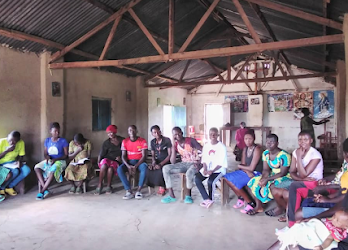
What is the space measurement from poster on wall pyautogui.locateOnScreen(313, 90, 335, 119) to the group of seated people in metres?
8.42

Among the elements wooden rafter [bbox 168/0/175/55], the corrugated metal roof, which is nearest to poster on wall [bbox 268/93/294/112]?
the corrugated metal roof

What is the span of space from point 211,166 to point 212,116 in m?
9.83

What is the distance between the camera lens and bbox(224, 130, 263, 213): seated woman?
3934 mm

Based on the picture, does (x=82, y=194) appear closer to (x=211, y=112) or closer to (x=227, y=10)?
(x=227, y=10)

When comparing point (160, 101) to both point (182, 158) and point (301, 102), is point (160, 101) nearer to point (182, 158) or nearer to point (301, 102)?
point (301, 102)

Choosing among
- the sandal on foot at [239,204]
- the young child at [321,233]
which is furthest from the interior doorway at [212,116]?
the young child at [321,233]

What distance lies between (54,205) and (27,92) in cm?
233

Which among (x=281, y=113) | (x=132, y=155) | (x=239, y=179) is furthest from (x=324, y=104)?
(x=132, y=155)

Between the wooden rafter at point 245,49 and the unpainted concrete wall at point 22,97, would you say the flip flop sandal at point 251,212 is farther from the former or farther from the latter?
the unpainted concrete wall at point 22,97

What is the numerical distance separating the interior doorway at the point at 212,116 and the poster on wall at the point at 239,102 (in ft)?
3.61

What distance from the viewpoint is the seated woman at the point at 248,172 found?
12.9 feet

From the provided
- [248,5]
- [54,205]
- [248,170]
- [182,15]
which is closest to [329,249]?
[248,170]

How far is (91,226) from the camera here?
3420 mm

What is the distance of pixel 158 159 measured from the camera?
481cm
